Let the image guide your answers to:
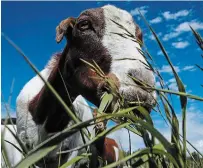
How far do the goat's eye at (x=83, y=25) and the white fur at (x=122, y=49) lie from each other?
0.23 m

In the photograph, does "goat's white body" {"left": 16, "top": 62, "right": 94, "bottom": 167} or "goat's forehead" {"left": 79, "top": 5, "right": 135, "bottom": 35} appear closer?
"goat's forehead" {"left": 79, "top": 5, "right": 135, "bottom": 35}

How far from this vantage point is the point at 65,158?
4988 millimetres

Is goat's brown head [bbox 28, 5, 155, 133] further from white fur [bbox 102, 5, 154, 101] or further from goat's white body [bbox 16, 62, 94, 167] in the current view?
goat's white body [bbox 16, 62, 94, 167]

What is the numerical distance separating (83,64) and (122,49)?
1.74 ft

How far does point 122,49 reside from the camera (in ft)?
12.6

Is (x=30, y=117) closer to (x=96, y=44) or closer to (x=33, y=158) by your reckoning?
(x=96, y=44)

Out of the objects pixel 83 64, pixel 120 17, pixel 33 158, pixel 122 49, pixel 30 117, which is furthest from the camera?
pixel 30 117

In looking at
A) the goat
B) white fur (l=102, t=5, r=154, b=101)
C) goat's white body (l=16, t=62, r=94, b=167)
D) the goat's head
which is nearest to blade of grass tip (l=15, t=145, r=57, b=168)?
white fur (l=102, t=5, r=154, b=101)

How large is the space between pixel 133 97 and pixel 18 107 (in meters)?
2.75

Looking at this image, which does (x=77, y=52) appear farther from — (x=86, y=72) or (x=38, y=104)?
(x=38, y=104)

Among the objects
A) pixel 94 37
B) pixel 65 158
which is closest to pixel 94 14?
pixel 94 37

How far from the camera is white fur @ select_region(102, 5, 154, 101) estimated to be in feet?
10.5

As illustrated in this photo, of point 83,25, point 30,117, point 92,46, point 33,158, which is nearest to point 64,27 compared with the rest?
point 83,25

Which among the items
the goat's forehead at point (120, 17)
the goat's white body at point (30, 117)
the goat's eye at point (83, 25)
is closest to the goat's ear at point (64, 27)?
the goat's eye at point (83, 25)
